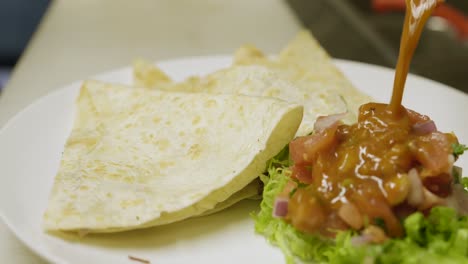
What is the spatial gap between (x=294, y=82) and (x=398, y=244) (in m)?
1.33

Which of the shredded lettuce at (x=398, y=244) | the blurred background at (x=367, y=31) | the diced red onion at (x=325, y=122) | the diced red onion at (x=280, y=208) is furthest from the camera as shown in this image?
the blurred background at (x=367, y=31)

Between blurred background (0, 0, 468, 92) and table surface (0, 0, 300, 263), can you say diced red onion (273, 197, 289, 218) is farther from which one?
blurred background (0, 0, 468, 92)

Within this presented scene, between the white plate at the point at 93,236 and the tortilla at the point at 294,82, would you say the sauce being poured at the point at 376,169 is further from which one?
the tortilla at the point at 294,82

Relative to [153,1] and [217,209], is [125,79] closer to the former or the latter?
[217,209]

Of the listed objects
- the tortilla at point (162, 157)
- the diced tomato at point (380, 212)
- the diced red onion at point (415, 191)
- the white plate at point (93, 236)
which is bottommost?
the white plate at point (93, 236)

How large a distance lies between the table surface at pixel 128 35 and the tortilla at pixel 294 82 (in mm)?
1058

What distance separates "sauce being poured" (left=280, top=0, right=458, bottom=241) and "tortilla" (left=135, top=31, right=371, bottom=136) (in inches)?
16.2

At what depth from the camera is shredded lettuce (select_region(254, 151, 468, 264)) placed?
1.89 meters

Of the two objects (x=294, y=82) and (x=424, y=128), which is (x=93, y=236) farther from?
(x=294, y=82)

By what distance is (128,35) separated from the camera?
4980 millimetres

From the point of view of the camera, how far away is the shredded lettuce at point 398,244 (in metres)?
1.89

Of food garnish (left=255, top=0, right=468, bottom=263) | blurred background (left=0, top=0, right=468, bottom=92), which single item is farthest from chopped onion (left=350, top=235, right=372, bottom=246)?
blurred background (left=0, top=0, right=468, bottom=92)

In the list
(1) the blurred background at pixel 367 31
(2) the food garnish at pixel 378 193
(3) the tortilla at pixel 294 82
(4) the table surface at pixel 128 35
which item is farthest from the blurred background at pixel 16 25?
(2) the food garnish at pixel 378 193

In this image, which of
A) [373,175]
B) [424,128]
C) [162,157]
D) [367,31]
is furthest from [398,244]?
[367,31]
